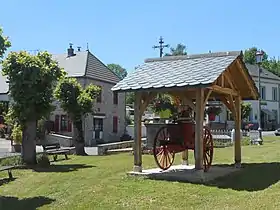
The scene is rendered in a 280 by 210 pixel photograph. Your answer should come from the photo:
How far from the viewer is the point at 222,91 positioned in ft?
43.7

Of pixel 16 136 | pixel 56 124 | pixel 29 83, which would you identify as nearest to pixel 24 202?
pixel 29 83

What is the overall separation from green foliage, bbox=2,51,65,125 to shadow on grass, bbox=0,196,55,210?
7815mm

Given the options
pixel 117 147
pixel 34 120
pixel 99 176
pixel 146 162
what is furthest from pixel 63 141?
pixel 99 176

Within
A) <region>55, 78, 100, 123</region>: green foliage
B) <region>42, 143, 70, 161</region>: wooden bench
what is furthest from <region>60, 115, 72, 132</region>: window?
<region>42, 143, 70, 161</region>: wooden bench

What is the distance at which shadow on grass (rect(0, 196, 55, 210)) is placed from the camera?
10.2 metres

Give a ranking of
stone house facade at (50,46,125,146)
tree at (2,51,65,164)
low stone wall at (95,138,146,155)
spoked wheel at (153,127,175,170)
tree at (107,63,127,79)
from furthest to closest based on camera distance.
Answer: tree at (107,63,127,79), stone house facade at (50,46,125,146), low stone wall at (95,138,146,155), tree at (2,51,65,164), spoked wheel at (153,127,175,170)

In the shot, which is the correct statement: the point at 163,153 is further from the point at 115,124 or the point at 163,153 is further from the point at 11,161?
the point at 115,124

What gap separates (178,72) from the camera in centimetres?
1299

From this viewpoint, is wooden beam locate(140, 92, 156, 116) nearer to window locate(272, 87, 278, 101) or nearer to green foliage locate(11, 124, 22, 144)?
green foliage locate(11, 124, 22, 144)

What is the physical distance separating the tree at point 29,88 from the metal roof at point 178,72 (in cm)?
602

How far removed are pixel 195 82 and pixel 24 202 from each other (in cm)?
525

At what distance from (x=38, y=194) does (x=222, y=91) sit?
6031 millimetres

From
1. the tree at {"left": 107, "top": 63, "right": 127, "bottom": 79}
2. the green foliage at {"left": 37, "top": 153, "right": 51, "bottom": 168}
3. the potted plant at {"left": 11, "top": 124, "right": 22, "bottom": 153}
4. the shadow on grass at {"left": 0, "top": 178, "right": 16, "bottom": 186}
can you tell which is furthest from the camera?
the tree at {"left": 107, "top": 63, "right": 127, "bottom": 79}

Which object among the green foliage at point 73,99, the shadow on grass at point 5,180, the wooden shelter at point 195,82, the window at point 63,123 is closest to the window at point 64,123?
the window at point 63,123
